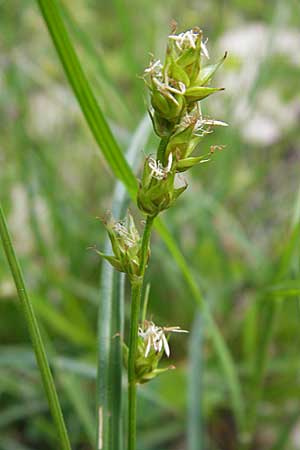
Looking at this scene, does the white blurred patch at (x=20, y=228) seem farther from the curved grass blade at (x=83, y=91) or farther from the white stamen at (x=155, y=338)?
the white stamen at (x=155, y=338)

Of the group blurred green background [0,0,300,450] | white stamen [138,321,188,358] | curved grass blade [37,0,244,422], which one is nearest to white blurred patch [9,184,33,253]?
blurred green background [0,0,300,450]

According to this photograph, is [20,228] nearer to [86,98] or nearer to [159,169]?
[86,98]

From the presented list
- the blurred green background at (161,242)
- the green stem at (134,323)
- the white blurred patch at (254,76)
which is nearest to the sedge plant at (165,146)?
the green stem at (134,323)

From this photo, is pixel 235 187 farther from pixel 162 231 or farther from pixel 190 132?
pixel 190 132

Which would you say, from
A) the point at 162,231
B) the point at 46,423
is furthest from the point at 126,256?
the point at 46,423

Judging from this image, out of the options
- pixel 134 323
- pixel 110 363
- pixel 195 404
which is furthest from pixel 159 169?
Result: pixel 195 404

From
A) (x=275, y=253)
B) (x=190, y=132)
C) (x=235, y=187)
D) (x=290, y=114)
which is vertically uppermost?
(x=190, y=132)
